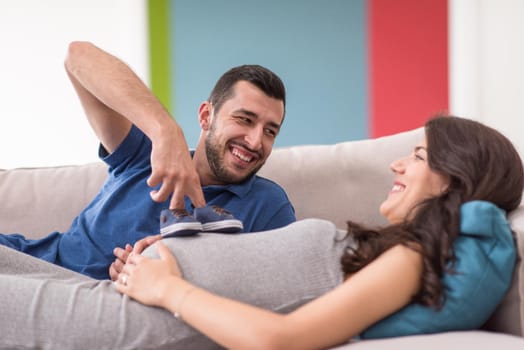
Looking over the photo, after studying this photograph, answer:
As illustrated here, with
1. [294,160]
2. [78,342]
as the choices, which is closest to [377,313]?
[78,342]

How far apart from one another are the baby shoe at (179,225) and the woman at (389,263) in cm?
4

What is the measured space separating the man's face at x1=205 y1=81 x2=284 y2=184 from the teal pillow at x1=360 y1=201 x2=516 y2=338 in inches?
31.0

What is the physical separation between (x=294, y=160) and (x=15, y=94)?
73.3 inches

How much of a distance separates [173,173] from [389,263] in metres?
0.50

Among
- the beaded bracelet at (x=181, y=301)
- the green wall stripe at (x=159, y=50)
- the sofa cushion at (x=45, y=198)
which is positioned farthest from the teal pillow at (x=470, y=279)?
the green wall stripe at (x=159, y=50)

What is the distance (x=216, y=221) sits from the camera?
124 cm

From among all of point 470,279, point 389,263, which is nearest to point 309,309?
point 389,263

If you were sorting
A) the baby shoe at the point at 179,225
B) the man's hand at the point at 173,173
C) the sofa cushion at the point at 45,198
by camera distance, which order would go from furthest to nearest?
the sofa cushion at the point at 45,198, the man's hand at the point at 173,173, the baby shoe at the point at 179,225

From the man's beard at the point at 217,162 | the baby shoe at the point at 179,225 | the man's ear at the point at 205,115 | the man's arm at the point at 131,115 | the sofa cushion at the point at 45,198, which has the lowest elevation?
the sofa cushion at the point at 45,198

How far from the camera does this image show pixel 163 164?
1.29 metres

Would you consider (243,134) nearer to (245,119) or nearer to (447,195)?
(245,119)

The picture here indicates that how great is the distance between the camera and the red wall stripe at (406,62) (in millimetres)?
3039

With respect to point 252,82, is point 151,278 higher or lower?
lower

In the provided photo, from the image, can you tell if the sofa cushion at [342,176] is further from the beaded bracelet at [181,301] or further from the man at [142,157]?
the beaded bracelet at [181,301]
